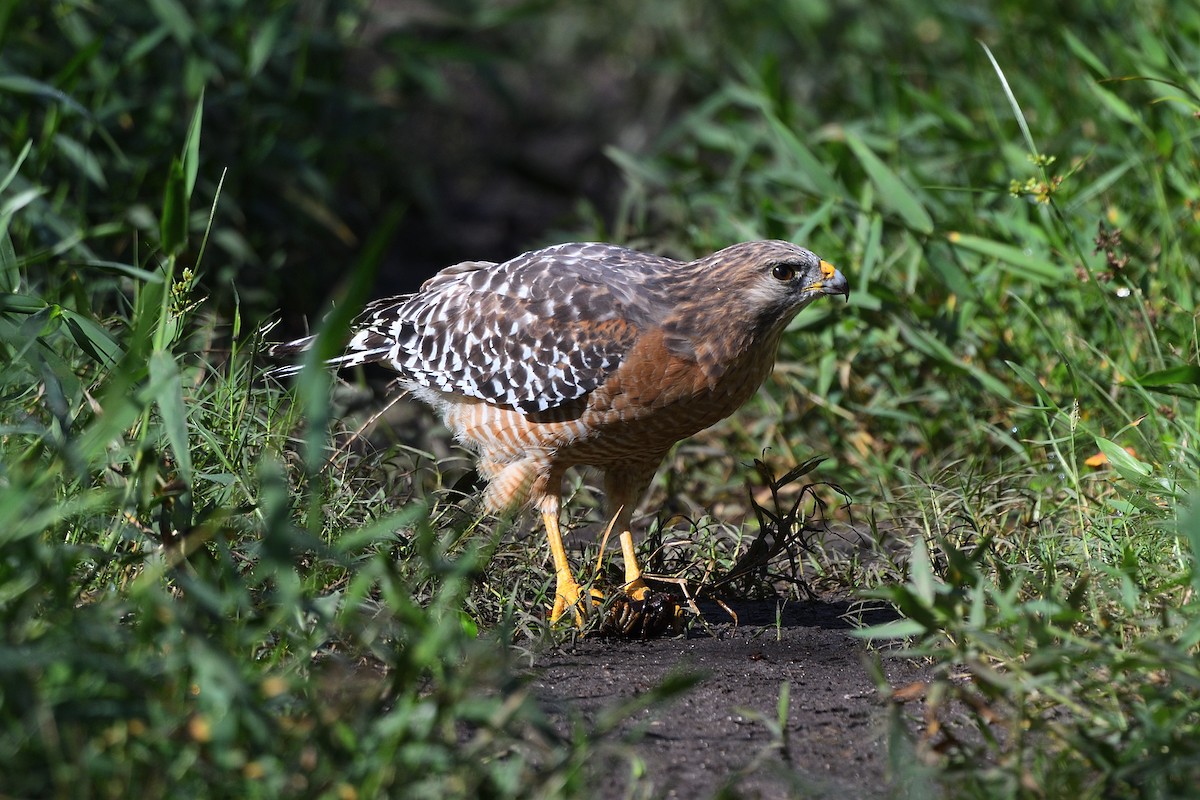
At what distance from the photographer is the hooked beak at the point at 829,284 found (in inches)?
171

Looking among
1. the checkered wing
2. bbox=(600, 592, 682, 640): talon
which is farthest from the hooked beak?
bbox=(600, 592, 682, 640): talon

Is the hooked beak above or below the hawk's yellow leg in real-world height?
above

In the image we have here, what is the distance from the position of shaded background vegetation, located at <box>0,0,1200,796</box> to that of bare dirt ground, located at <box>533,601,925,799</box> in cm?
20

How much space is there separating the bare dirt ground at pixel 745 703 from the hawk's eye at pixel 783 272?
3.56 feet

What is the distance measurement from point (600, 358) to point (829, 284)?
2.61ft

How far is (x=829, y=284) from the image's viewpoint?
4.33m

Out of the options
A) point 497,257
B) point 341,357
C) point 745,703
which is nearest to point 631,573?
point 745,703

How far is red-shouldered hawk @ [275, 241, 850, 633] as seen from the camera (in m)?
4.24

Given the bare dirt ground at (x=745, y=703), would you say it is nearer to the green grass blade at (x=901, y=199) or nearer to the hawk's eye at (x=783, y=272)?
the hawk's eye at (x=783, y=272)

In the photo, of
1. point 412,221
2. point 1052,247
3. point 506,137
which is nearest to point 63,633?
point 1052,247

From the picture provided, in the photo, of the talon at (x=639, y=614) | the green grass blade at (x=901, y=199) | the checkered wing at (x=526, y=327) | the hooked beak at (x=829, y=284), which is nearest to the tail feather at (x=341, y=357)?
the checkered wing at (x=526, y=327)

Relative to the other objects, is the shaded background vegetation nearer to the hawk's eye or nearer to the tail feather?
the tail feather

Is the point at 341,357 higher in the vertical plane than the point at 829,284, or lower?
lower

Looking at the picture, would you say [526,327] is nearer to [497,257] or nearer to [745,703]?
[745,703]
